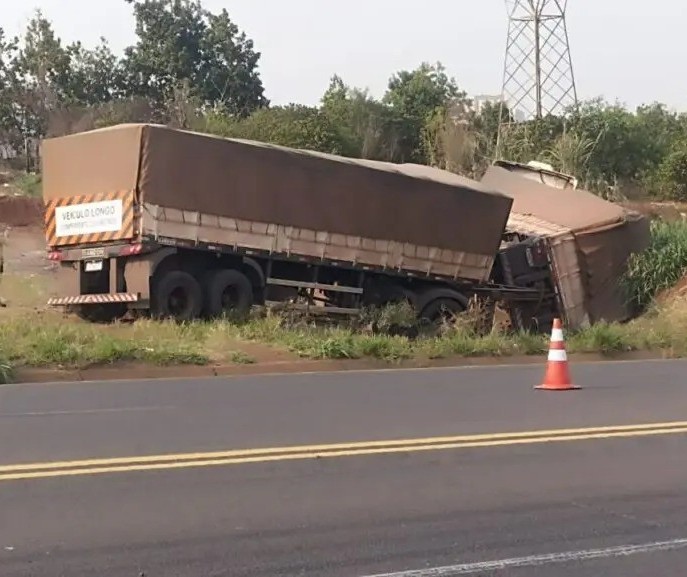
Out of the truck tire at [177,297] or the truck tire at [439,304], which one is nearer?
the truck tire at [177,297]

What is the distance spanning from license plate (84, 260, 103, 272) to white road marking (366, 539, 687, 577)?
44.5ft

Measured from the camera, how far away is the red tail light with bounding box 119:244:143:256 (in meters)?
17.0

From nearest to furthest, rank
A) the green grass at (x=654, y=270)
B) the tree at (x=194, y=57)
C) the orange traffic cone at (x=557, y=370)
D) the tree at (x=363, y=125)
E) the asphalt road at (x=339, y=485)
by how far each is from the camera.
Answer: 1. the asphalt road at (x=339, y=485)
2. the orange traffic cone at (x=557, y=370)
3. the green grass at (x=654, y=270)
4. the tree at (x=363, y=125)
5. the tree at (x=194, y=57)

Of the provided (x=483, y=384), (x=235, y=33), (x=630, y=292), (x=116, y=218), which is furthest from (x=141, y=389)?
(x=235, y=33)

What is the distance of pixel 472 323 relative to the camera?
18.9m

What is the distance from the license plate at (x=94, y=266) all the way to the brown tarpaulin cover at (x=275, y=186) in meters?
1.15

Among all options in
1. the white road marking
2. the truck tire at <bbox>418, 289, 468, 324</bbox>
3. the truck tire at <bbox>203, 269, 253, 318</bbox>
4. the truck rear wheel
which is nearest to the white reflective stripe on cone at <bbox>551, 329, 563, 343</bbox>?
the white road marking

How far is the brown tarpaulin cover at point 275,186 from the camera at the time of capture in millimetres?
17203

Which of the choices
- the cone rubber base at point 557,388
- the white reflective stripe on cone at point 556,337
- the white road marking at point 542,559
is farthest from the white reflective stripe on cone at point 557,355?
the white road marking at point 542,559

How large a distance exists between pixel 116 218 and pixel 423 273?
5.93 m

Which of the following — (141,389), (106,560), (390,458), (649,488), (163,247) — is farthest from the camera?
(163,247)

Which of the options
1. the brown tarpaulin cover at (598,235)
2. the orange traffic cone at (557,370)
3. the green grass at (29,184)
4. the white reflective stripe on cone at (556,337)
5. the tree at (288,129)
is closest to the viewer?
the white reflective stripe on cone at (556,337)

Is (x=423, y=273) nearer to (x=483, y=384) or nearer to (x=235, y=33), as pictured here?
(x=483, y=384)

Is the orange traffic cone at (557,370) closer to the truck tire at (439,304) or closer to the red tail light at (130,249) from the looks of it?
the red tail light at (130,249)
